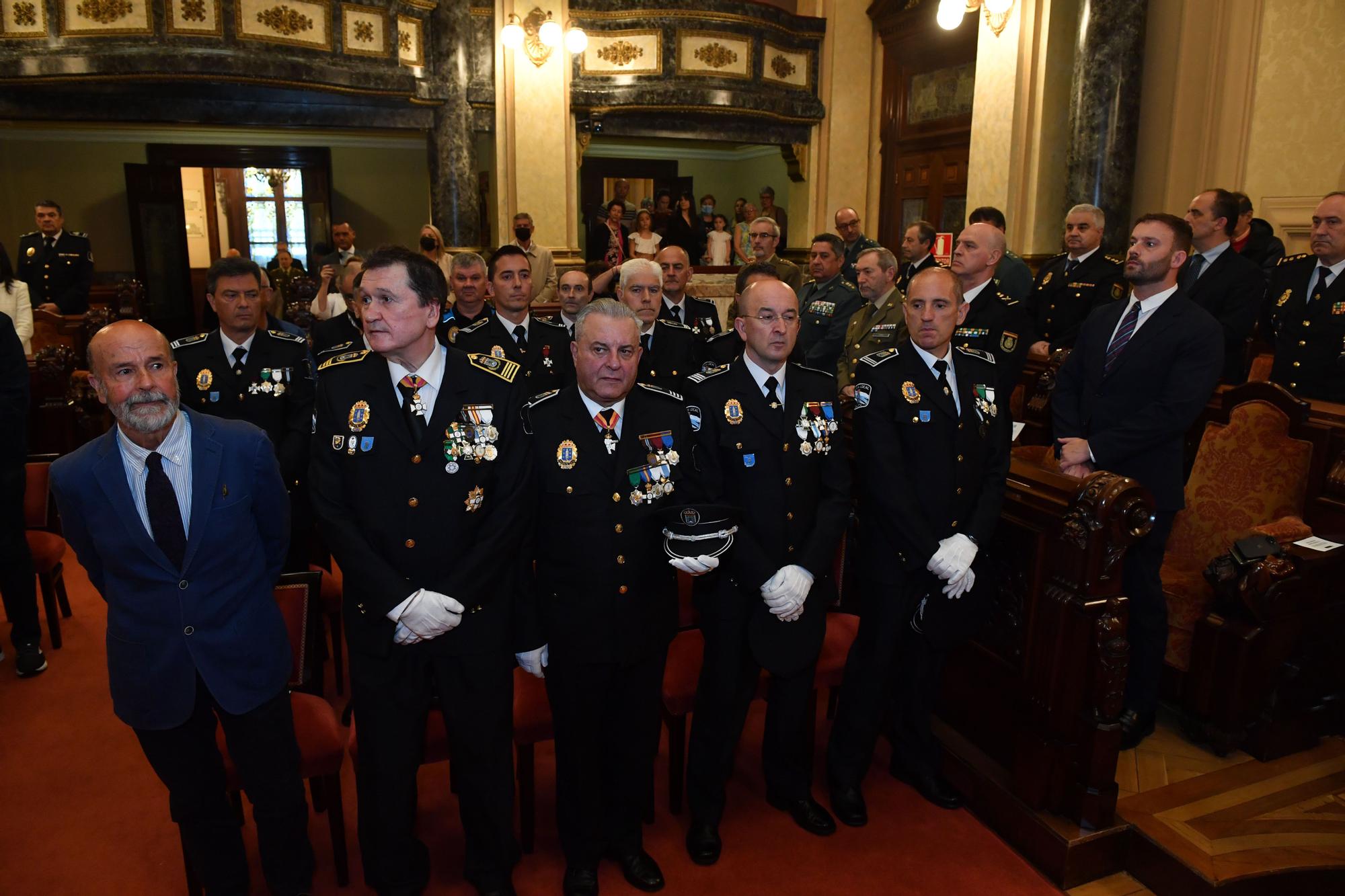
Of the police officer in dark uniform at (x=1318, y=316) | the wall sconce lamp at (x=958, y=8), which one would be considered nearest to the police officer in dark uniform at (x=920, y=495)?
the police officer in dark uniform at (x=1318, y=316)

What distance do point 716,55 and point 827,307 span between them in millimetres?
5391

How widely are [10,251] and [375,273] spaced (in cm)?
1204

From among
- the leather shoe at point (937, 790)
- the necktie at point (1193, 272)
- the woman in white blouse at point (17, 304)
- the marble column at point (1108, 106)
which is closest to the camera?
the leather shoe at point (937, 790)

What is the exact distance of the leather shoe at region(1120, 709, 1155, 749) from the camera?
113 inches

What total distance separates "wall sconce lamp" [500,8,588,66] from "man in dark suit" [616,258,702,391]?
5211 millimetres

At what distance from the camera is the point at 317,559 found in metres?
3.96

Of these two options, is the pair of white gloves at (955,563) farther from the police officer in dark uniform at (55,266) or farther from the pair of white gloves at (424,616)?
the police officer in dark uniform at (55,266)

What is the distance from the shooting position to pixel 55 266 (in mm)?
7035

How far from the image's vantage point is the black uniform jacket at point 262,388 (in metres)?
3.13

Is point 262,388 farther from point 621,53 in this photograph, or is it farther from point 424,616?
point 621,53

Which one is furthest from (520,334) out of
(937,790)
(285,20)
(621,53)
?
(621,53)

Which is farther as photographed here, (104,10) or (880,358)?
(104,10)

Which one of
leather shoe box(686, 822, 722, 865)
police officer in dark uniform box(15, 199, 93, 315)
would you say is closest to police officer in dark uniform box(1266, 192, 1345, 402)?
leather shoe box(686, 822, 722, 865)

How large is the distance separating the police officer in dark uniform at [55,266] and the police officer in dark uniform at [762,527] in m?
6.68
